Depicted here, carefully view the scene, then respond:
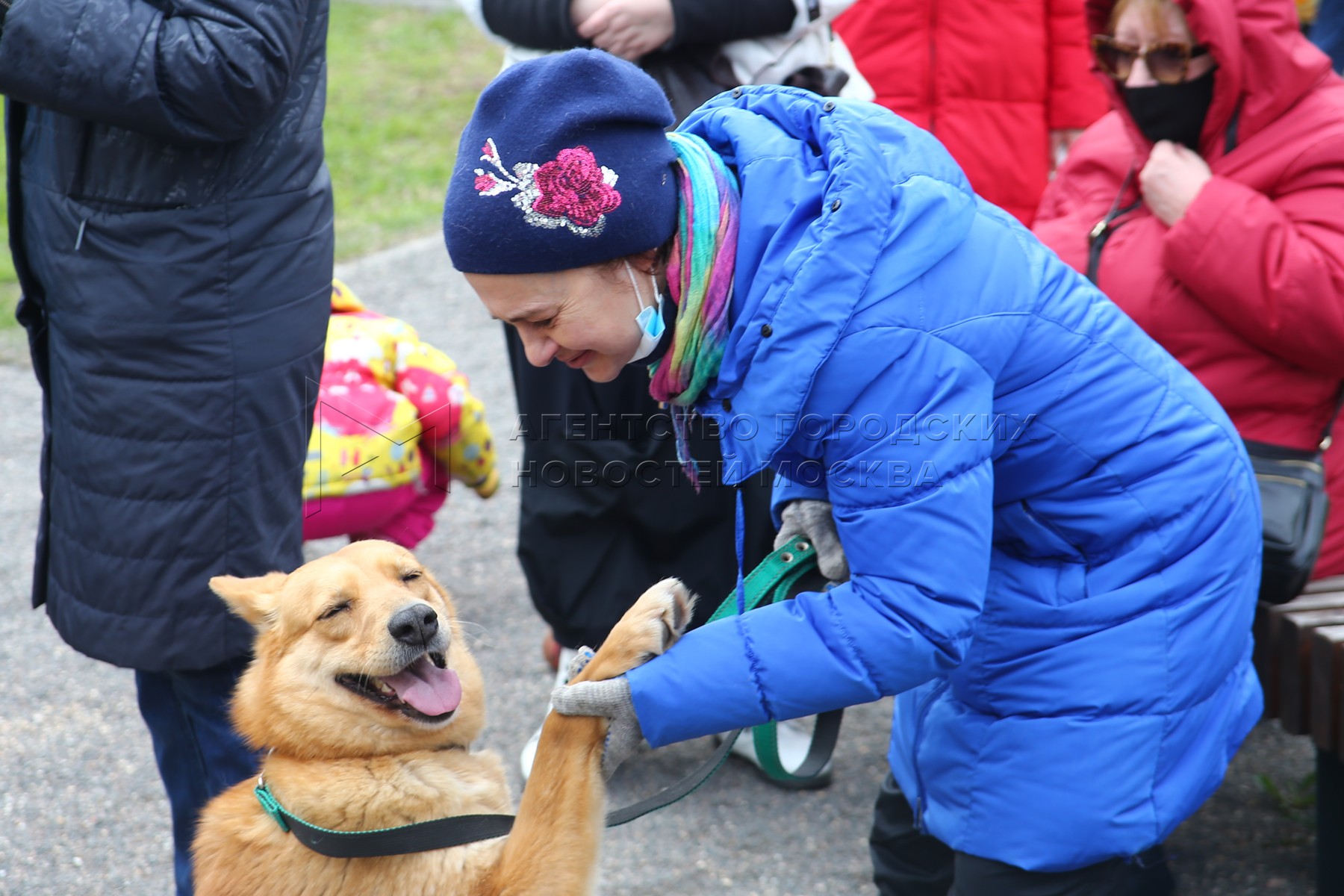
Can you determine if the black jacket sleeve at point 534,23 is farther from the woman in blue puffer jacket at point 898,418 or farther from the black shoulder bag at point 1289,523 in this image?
the black shoulder bag at point 1289,523

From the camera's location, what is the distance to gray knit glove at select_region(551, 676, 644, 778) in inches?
72.7

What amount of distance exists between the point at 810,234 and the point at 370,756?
1325 millimetres

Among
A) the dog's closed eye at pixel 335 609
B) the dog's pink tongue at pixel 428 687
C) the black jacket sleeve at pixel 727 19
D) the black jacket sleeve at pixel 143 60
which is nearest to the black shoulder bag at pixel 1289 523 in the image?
the black jacket sleeve at pixel 727 19

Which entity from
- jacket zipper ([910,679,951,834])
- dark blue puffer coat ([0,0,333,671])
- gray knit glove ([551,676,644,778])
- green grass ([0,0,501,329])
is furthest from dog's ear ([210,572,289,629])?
green grass ([0,0,501,329])

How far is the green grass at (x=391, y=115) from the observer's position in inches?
339

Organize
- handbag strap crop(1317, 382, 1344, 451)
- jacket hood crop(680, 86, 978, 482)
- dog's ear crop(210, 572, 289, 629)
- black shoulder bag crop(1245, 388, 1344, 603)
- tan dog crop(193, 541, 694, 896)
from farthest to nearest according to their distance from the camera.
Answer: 1. handbag strap crop(1317, 382, 1344, 451)
2. black shoulder bag crop(1245, 388, 1344, 603)
3. dog's ear crop(210, 572, 289, 629)
4. tan dog crop(193, 541, 694, 896)
5. jacket hood crop(680, 86, 978, 482)

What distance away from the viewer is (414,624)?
2.37m

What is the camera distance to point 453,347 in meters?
6.88

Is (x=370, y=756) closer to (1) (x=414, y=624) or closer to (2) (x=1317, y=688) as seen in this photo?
(1) (x=414, y=624)

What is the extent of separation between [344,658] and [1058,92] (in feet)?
11.2

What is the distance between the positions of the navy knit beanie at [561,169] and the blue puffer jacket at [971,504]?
17cm

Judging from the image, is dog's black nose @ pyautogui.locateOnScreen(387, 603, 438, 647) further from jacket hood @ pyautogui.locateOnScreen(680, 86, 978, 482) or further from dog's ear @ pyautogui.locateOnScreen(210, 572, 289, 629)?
jacket hood @ pyautogui.locateOnScreen(680, 86, 978, 482)

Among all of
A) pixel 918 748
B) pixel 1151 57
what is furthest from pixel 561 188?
pixel 1151 57

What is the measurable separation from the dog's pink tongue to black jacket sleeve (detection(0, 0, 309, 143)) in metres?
1.12
